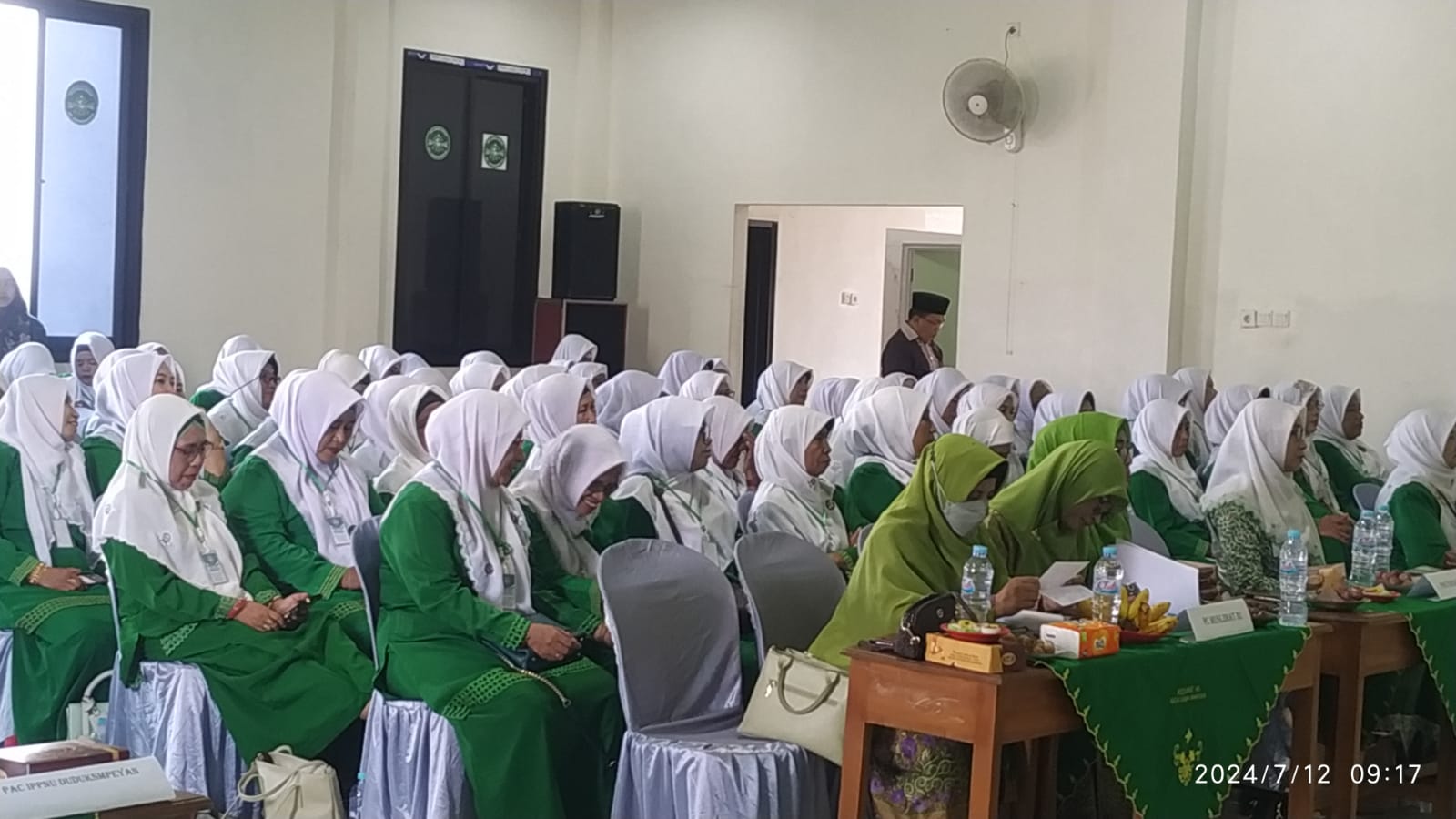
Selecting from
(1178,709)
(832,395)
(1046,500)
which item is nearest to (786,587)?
(1046,500)

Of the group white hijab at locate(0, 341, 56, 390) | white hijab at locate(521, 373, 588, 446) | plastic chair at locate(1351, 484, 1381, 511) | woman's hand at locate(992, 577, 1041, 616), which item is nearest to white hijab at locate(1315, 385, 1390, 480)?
plastic chair at locate(1351, 484, 1381, 511)

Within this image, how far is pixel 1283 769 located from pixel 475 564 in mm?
2369

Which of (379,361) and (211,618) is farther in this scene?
(379,361)

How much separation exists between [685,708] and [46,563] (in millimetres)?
1895

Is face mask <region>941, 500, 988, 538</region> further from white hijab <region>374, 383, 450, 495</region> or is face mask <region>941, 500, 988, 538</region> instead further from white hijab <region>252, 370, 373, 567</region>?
white hijab <region>374, 383, 450, 495</region>

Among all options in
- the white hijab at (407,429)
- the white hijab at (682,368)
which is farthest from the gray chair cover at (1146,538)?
the white hijab at (682,368)

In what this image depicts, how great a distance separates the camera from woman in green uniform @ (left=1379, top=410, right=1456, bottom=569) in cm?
561

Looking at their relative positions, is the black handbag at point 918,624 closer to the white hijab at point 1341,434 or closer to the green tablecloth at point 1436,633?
the green tablecloth at point 1436,633

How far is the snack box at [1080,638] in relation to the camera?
3.37m

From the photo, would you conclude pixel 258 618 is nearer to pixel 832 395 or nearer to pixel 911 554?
pixel 911 554

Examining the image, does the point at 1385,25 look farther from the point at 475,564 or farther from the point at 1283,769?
the point at 475,564

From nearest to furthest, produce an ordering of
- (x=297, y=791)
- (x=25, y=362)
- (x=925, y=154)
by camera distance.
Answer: (x=297, y=791)
(x=25, y=362)
(x=925, y=154)

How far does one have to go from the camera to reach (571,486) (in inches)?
172

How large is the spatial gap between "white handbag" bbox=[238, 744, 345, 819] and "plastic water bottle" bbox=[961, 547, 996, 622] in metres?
1.48
